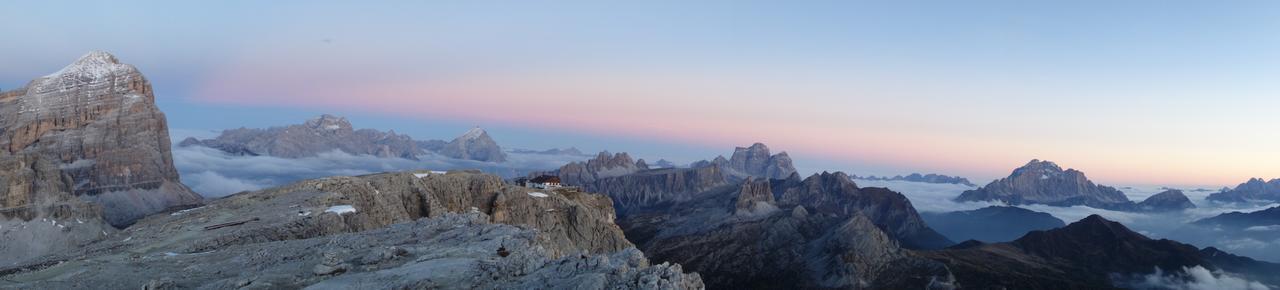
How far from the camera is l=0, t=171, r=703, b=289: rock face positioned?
3319cm

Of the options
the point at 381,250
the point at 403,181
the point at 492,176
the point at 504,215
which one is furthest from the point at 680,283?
the point at 492,176

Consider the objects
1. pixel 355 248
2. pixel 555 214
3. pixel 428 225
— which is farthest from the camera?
pixel 555 214

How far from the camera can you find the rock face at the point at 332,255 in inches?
1307

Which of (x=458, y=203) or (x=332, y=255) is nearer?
(x=332, y=255)

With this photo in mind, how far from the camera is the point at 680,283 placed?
28203 millimetres

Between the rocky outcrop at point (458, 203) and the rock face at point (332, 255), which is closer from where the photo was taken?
the rock face at point (332, 255)

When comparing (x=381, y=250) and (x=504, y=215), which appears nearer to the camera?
(x=381, y=250)

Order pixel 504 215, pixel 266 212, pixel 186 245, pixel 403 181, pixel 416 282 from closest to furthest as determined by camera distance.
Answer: pixel 416 282 → pixel 186 245 → pixel 266 212 → pixel 403 181 → pixel 504 215

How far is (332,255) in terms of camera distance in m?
44.4

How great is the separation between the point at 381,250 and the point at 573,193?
12441 cm

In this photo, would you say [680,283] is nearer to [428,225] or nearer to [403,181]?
[428,225]

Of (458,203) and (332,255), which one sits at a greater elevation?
(332,255)

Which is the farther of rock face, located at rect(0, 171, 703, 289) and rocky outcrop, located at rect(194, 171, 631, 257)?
rocky outcrop, located at rect(194, 171, 631, 257)

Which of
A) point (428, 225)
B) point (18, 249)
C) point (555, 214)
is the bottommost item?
point (18, 249)
